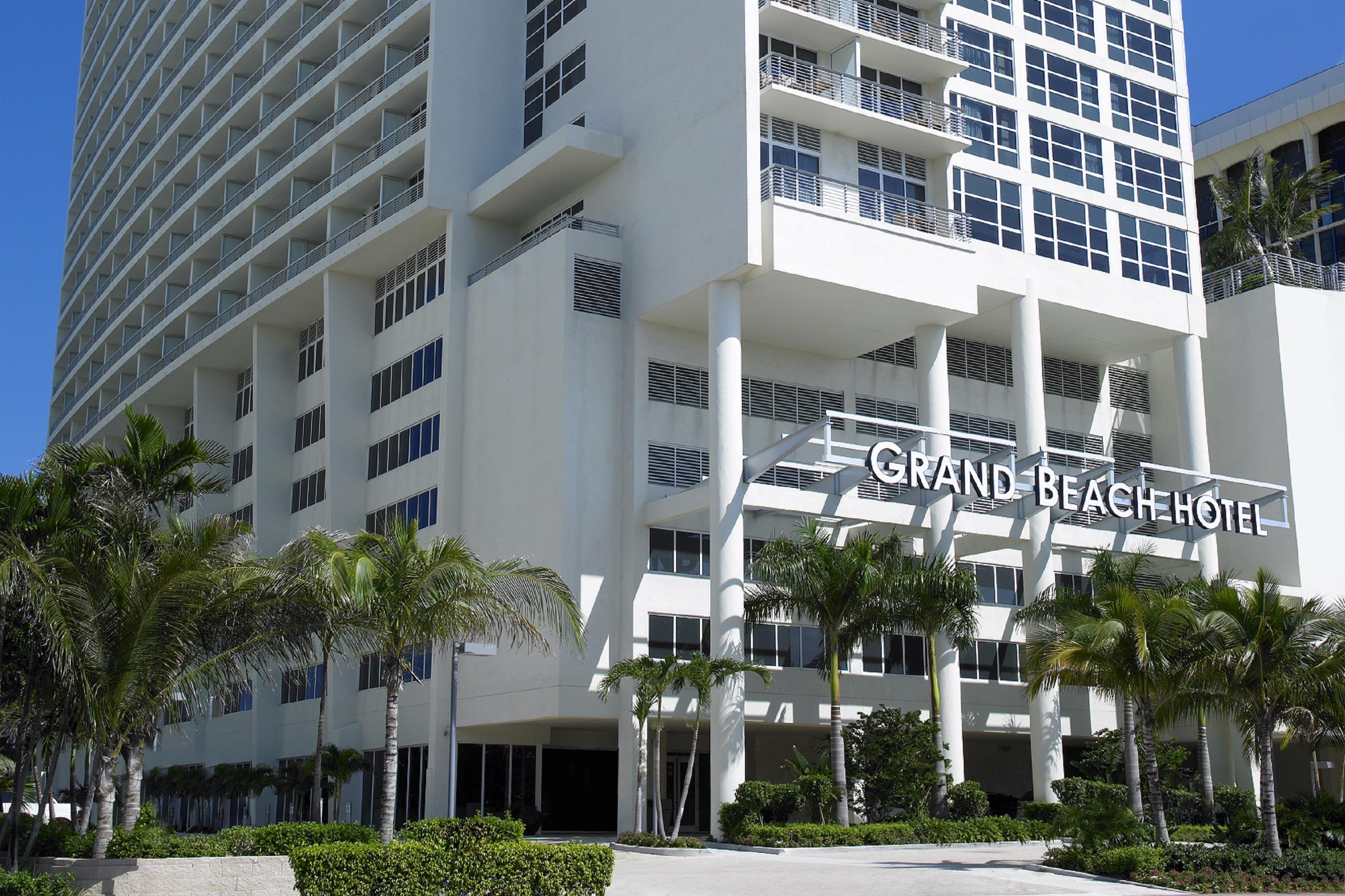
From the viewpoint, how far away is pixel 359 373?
50.4 metres

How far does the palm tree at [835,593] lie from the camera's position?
34625 millimetres

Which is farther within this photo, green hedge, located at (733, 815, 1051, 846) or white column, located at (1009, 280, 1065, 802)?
white column, located at (1009, 280, 1065, 802)

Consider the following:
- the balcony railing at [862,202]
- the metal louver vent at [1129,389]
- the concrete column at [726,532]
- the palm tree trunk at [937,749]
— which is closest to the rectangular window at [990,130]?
the balcony railing at [862,202]

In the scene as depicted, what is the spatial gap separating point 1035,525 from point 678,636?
1157cm

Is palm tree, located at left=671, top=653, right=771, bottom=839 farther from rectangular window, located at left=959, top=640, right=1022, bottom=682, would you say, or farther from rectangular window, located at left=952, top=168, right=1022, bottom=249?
rectangular window, located at left=952, top=168, right=1022, bottom=249

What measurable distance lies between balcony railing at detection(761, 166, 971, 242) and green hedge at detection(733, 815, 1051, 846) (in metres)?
16.7

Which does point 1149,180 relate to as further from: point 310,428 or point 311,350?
point 310,428

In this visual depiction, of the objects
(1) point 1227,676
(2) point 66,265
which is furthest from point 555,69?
(2) point 66,265

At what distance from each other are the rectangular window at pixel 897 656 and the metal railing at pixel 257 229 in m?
22.6

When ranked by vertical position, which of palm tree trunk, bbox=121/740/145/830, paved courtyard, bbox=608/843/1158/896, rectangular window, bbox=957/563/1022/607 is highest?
rectangular window, bbox=957/563/1022/607

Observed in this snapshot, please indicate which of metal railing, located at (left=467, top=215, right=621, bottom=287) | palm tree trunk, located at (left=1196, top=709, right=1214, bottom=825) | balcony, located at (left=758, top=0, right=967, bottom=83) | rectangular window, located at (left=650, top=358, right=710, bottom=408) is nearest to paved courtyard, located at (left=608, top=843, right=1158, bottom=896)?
palm tree trunk, located at (left=1196, top=709, right=1214, bottom=825)

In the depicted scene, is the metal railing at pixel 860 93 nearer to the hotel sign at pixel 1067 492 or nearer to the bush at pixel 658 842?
the hotel sign at pixel 1067 492

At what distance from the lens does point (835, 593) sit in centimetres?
3472

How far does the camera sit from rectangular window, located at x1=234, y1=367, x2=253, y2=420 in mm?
59094
